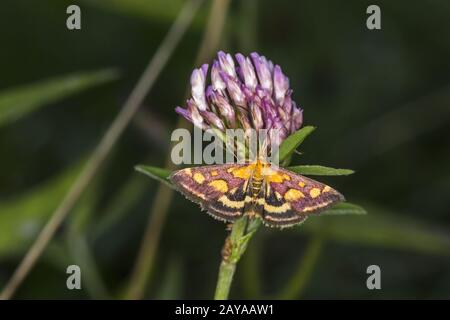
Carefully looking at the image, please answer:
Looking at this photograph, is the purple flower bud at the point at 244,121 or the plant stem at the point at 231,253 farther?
the purple flower bud at the point at 244,121

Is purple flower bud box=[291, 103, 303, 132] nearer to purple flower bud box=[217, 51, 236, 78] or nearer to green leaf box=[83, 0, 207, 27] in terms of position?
purple flower bud box=[217, 51, 236, 78]

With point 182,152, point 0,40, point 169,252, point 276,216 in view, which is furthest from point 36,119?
point 276,216

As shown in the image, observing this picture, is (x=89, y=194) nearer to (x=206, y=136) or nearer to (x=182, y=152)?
(x=182, y=152)

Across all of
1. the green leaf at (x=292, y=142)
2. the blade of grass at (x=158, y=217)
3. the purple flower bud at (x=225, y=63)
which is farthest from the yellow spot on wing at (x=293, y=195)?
the blade of grass at (x=158, y=217)

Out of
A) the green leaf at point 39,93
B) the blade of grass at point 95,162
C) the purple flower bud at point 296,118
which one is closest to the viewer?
the purple flower bud at point 296,118

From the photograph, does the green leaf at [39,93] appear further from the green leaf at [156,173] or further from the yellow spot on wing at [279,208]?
the yellow spot on wing at [279,208]

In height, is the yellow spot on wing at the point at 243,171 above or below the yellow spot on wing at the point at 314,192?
above
